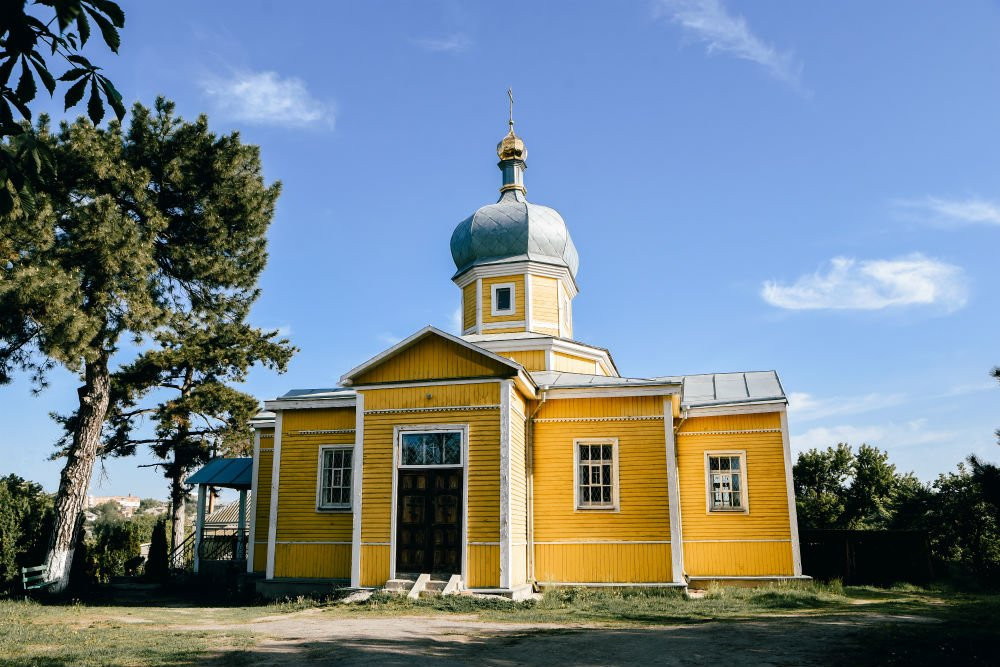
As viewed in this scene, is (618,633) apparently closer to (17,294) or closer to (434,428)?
(434,428)

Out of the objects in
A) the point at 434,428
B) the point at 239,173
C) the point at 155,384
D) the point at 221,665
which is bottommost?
the point at 221,665

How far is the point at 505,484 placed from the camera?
13.5 m

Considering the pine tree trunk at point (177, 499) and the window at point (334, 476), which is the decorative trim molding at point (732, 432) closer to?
the window at point (334, 476)

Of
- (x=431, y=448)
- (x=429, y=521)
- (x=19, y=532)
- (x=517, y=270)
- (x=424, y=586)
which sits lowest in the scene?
(x=424, y=586)

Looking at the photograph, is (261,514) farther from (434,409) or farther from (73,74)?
(73,74)

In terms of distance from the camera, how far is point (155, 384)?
2481 centimetres

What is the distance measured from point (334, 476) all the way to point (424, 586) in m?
3.69

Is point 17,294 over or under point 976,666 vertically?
over

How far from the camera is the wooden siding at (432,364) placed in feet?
46.6

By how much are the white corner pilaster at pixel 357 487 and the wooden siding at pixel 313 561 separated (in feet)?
2.30

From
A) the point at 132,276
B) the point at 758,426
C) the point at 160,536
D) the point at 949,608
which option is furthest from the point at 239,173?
the point at 949,608

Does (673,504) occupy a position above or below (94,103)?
below

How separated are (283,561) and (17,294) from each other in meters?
7.76

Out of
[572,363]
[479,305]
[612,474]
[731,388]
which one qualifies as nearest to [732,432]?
[731,388]
